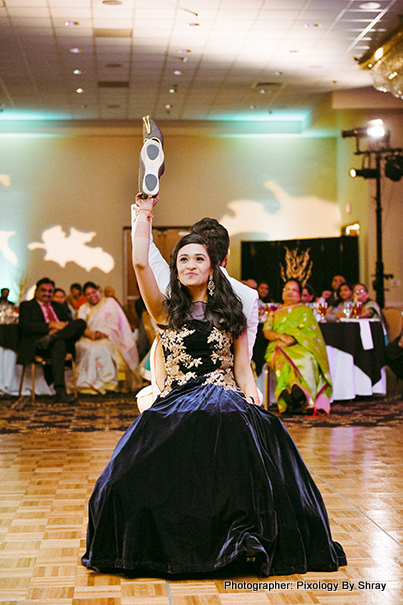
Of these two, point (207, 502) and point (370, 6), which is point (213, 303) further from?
point (370, 6)

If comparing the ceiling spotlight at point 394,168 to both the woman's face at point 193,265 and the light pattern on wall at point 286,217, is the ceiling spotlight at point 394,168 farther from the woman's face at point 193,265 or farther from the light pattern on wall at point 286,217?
the woman's face at point 193,265

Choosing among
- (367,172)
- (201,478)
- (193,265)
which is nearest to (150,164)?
(193,265)

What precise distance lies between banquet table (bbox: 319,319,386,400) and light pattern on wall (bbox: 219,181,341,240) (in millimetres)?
5645

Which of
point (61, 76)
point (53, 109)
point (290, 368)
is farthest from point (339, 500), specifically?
point (53, 109)

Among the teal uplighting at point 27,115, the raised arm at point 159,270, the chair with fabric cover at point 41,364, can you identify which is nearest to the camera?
the raised arm at point 159,270

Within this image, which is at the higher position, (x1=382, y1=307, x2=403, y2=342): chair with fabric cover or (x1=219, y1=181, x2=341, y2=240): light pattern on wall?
(x1=219, y1=181, x2=341, y2=240): light pattern on wall

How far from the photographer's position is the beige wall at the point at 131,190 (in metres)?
12.6

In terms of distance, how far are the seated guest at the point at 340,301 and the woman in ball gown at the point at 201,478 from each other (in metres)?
5.31

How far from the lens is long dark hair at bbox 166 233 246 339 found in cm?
256

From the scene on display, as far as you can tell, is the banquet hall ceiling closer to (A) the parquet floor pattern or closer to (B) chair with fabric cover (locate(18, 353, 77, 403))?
(B) chair with fabric cover (locate(18, 353, 77, 403))

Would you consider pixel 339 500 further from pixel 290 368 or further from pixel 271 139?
pixel 271 139

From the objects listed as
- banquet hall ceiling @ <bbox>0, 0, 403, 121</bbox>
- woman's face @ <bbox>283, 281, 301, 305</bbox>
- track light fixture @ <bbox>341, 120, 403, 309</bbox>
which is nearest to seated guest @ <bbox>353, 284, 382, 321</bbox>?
woman's face @ <bbox>283, 281, 301, 305</bbox>

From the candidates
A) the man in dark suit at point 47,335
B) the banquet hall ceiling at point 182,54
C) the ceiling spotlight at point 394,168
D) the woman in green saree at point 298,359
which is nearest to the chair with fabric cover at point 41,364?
the man in dark suit at point 47,335

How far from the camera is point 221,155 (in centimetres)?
1290
